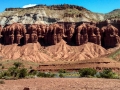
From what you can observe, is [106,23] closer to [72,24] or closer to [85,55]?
[72,24]

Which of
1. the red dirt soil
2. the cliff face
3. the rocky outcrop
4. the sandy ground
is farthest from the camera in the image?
the cliff face

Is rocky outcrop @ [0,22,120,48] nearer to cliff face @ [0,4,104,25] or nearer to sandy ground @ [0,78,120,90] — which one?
cliff face @ [0,4,104,25]

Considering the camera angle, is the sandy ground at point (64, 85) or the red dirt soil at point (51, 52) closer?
the sandy ground at point (64, 85)

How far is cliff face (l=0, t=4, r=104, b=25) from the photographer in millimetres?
154163

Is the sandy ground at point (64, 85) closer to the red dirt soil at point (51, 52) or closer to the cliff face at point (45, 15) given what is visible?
the red dirt soil at point (51, 52)

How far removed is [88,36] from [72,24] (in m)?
12.2

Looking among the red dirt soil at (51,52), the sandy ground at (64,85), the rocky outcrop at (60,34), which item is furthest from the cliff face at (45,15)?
the sandy ground at (64,85)

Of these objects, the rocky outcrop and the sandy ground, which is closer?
the sandy ground

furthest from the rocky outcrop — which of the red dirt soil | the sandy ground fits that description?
the sandy ground

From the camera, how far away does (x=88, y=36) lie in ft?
452

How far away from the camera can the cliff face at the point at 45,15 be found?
154163 mm

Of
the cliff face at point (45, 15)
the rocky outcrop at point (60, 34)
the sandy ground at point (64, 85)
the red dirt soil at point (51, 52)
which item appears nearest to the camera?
the sandy ground at point (64, 85)

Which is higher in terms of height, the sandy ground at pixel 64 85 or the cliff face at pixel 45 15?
the cliff face at pixel 45 15

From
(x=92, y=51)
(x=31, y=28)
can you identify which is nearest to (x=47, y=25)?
(x=31, y=28)
